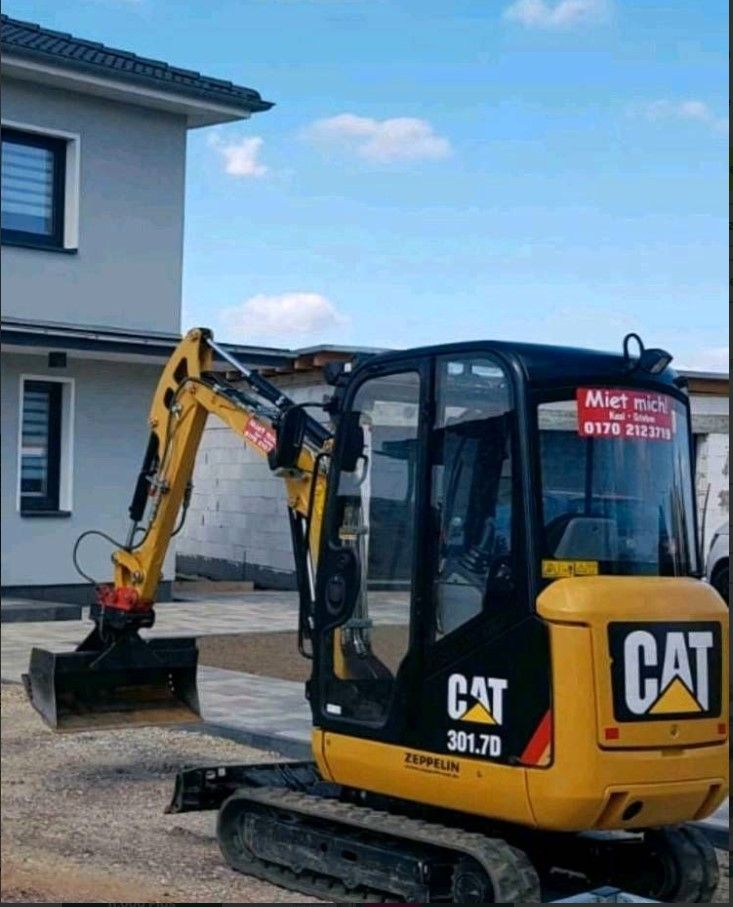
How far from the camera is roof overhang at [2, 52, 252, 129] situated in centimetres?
1625

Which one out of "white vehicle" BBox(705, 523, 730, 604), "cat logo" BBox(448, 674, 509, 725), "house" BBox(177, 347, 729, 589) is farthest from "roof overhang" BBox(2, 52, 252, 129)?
"cat logo" BBox(448, 674, 509, 725)

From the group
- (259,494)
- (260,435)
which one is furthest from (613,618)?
(259,494)

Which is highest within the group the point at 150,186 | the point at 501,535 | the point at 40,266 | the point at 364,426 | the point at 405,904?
the point at 150,186

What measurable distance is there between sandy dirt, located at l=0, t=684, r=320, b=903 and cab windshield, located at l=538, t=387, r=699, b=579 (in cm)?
203

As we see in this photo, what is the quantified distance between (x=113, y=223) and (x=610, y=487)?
12.9 m

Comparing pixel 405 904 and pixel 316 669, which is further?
pixel 316 669

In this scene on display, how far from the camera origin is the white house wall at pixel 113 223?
55.5 feet

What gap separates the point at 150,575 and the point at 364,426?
2503mm

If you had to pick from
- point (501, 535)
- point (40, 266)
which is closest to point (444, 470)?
point (501, 535)

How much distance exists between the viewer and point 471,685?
215 inches

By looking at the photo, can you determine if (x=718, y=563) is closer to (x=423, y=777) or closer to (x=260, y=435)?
(x=260, y=435)

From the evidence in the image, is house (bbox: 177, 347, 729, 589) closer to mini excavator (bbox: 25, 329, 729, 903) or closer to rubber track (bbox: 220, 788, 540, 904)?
rubber track (bbox: 220, 788, 540, 904)

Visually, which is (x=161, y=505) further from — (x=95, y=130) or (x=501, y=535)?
(x=95, y=130)

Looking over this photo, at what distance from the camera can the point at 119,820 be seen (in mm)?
7387
